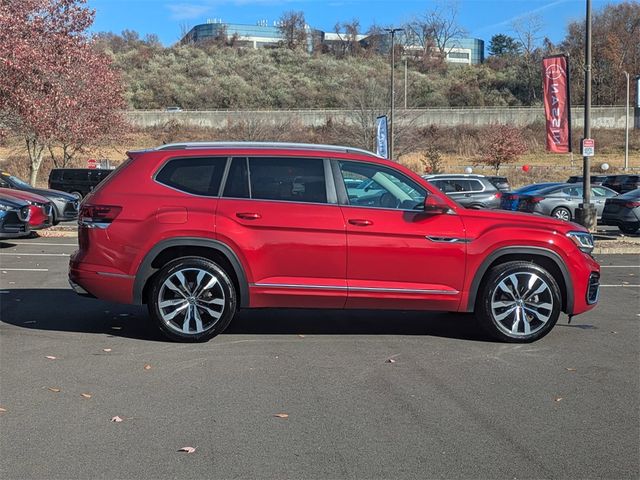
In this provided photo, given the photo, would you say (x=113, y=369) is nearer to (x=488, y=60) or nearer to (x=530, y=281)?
(x=530, y=281)

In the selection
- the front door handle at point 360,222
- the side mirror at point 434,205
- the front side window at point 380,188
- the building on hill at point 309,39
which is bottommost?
the front door handle at point 360,222

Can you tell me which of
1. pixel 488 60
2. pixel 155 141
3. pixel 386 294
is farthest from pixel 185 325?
pixel 488 60

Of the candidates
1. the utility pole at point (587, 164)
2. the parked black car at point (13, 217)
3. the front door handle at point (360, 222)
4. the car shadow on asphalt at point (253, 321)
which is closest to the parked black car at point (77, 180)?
the parked black car at point (13, 217)

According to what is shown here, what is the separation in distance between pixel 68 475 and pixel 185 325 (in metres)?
2.87

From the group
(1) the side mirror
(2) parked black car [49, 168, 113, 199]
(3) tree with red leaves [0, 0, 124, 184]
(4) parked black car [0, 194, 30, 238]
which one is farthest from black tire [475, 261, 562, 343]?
(2) parked black car [49, 168, 113, 199]

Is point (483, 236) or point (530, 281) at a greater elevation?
point (483, 236)

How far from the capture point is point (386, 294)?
6.75 m

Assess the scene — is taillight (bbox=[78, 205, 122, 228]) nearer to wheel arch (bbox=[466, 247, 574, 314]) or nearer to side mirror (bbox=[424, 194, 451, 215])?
side mirror (bbox=[424, 194, 451, 215])

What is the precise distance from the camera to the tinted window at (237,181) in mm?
6820

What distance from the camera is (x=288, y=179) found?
22.5 ft

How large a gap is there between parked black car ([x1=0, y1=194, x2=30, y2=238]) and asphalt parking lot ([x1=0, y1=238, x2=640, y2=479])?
603cm

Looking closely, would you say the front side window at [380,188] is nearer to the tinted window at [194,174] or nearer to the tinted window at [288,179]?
the tinted window at [288,179]

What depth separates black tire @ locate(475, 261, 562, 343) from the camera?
22.4 feet

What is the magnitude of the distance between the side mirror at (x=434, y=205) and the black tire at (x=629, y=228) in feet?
45.2
